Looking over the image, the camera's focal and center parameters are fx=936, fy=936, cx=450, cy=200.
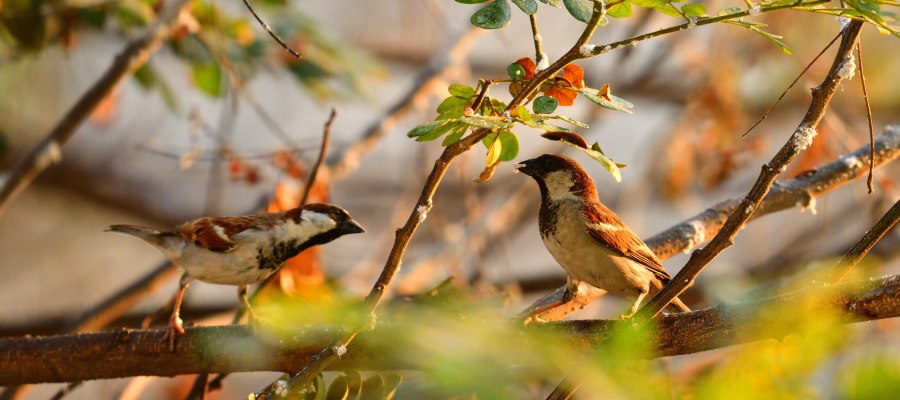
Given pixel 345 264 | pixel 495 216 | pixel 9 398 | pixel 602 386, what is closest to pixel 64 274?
pixel 345 264

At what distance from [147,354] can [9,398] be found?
2.92ft

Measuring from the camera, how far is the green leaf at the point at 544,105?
1.42 metres

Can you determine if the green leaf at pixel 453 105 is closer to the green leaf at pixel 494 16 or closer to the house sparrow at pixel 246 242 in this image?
the green leaf at pixel 494 16

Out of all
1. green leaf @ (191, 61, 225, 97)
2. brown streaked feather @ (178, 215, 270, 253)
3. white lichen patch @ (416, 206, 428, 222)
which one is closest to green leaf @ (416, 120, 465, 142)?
white lichen patch @ (416, 206, 428, 222)

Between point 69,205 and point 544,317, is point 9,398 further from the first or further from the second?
point 69,205

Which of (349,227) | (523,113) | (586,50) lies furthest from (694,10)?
(349,227)

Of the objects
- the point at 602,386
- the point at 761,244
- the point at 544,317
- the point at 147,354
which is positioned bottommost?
the point at 147,354

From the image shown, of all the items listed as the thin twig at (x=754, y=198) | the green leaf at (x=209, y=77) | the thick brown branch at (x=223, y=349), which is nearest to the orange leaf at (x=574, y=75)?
the thin twig at (x=754, y=198)

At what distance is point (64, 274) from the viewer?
7.10 metres

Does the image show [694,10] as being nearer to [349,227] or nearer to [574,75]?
[574,75]

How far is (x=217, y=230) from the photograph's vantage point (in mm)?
2680

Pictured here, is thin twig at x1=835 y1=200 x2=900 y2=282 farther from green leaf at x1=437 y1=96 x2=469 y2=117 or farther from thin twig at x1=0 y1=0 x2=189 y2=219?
thin twig at x1=0 y1=0 x2=189 y2=219

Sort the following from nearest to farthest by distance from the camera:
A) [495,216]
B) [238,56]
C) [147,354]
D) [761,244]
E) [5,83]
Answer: [147,354] → [238,56] → [495,216] → [5,83] → [761,244]

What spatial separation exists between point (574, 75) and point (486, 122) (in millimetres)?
240
